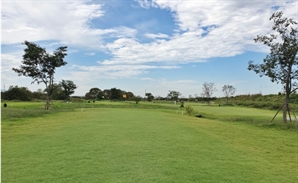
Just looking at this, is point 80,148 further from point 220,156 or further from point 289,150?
point 289,150

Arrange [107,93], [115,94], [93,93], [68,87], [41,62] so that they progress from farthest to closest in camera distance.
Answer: [93,93]
[107,93]
[115,94]
[68,87]
[41,62]

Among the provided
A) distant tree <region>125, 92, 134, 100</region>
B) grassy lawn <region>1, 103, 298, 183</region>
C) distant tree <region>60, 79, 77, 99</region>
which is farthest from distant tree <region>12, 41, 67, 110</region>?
A: distant tree <region>125, 92, 134, 100</region>

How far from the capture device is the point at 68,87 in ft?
208

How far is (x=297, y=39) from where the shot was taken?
16.2m

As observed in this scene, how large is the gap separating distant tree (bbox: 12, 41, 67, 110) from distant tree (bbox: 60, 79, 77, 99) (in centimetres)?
3324

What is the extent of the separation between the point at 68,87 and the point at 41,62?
36.0 meters

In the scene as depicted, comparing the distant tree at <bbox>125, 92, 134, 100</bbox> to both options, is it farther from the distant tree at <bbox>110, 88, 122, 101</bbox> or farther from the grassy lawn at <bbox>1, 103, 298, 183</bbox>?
the grassy lawn at <bbox>1, 103, 298, 183</bbox>

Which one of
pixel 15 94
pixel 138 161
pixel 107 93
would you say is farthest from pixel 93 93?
pixel 138 161

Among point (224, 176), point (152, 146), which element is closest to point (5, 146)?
point (152, 146)

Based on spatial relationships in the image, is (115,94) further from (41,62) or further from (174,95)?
(41,62)

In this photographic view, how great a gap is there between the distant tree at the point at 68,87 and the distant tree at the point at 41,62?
33.2 meters

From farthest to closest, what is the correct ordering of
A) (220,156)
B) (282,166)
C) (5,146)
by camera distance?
(5,146), (220,156), (282,166)

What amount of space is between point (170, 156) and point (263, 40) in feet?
47.9

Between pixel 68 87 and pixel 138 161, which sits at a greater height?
pixel 68 87
